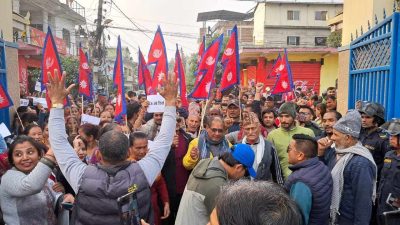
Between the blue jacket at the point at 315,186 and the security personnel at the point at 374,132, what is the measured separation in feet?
4.97

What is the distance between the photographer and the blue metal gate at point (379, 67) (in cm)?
469

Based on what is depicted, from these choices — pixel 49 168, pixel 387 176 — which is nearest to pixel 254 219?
pixel 49 168

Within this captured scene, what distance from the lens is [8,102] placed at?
18.8ft

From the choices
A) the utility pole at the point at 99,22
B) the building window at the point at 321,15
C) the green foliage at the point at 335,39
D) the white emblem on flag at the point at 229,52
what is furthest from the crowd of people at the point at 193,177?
the building window at the point at 321,15

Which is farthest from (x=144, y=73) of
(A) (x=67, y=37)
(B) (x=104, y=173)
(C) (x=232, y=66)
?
(A) (x=67, y=37)

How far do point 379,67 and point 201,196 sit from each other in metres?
3.50

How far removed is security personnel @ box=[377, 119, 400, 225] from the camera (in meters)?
3.66

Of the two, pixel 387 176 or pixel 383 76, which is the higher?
pixel 383 76

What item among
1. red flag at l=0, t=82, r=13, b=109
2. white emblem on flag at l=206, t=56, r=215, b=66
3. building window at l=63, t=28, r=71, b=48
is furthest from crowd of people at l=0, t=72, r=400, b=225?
building window at l=63, t=28, r=71, b=48

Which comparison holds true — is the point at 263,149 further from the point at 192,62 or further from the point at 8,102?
the point at 192,62

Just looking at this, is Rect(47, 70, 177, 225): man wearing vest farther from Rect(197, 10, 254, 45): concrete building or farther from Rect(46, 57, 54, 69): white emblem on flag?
Rect(197, 10, 254, 45): concrete building

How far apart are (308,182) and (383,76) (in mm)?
2685

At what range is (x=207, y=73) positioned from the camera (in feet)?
21.6

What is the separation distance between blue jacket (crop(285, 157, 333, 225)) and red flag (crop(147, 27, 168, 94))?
417 cm
